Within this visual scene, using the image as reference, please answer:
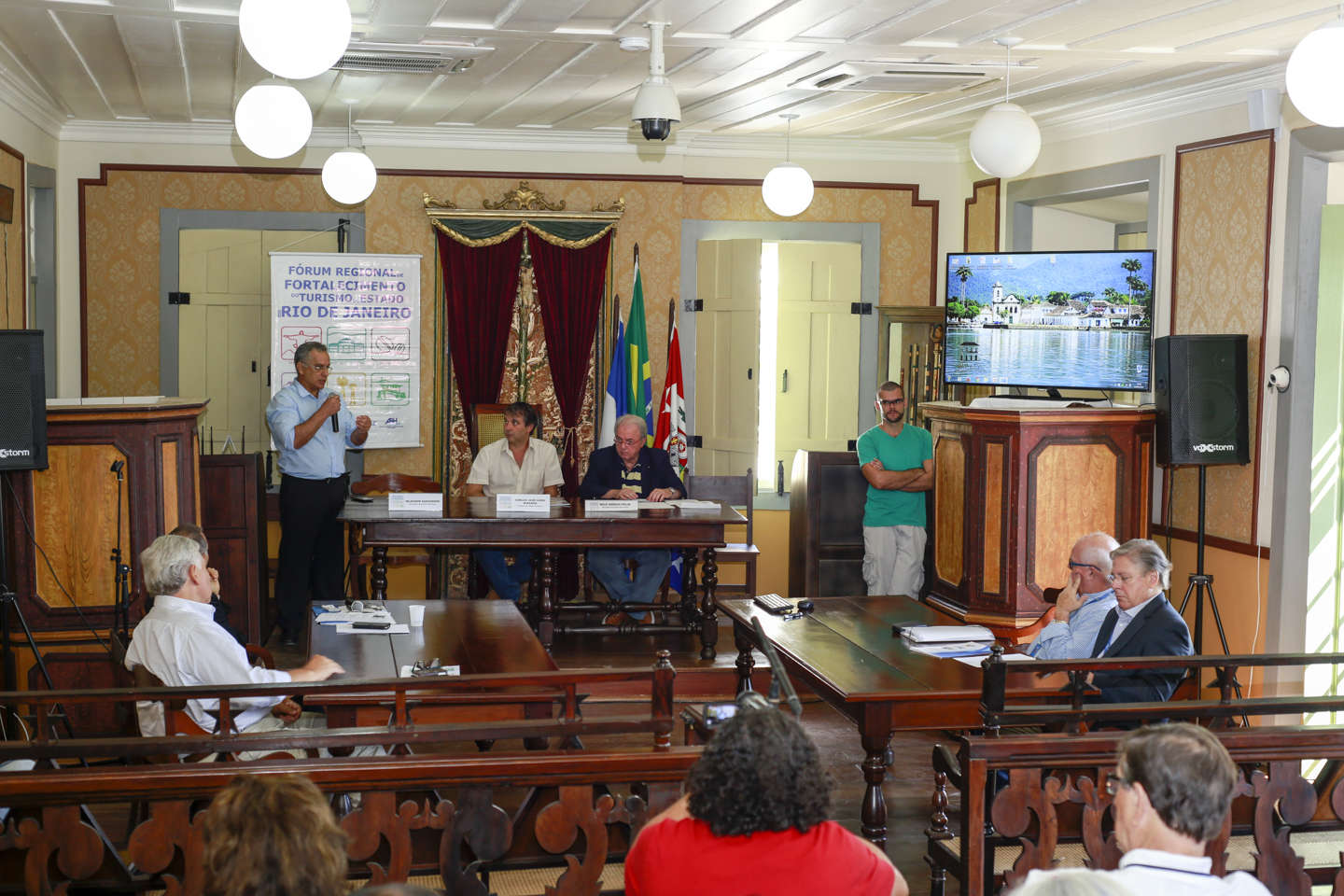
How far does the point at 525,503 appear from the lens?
625 centimetres

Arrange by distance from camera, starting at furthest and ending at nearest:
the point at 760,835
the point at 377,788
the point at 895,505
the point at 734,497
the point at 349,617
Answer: the point at 734,497
the point at 895,505
the point at 349,617
the point at 377,788
the point at 760,835

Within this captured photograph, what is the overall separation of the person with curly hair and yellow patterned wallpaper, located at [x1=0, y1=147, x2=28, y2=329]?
5.45m

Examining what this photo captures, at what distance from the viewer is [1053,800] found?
113 inches

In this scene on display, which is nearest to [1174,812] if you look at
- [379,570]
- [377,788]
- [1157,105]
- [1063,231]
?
[377,788]

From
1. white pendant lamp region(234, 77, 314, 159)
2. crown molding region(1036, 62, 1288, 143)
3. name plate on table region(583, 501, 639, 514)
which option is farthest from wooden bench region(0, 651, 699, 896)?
crown molding region(1036, 62, 1288, 143)

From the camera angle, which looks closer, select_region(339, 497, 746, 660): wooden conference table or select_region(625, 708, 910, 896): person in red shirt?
select_region(625, 708, 910, 896): person in red shirt

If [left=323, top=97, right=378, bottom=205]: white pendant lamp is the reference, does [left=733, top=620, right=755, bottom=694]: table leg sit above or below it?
below

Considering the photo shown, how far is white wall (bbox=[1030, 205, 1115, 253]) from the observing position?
7727 mm

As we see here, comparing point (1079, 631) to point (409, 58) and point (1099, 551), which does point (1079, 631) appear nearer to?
point (1099, 551)

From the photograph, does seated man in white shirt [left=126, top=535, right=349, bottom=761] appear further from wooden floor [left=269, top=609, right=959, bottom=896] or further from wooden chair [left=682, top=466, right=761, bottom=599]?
wooden chair [left=682, top=466, right=761, bottom=599]

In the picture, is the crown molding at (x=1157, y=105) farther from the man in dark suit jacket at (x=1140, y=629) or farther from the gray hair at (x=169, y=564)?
the gray hair at (x=169, y=564)

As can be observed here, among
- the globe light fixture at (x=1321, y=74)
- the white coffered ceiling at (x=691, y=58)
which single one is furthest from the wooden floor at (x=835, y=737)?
the white coffered ceiling at (x=691, y=58)

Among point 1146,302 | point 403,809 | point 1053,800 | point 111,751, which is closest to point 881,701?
point 1053,800

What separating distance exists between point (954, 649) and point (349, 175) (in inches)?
175
